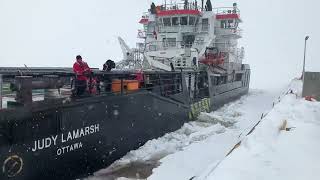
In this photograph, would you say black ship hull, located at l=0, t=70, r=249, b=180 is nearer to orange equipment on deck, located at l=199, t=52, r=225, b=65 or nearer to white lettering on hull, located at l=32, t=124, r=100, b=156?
white lettering on hull, located at l=32, t=124, r=100, b=156

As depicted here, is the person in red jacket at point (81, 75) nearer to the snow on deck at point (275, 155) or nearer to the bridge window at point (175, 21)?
the snow on deck at point (275, 155)

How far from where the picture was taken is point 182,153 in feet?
32.9

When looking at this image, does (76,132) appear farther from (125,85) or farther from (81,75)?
(125,85)

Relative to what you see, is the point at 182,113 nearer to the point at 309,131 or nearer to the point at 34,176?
the point at 309,131

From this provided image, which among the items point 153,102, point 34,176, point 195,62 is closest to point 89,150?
point 34,176

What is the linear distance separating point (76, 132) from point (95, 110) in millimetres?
777

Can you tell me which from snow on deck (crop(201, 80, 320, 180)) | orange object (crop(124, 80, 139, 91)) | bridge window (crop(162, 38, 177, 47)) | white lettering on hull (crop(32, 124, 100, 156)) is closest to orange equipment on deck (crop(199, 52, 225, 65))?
bridge window (crop(162, 38, 177, 47))

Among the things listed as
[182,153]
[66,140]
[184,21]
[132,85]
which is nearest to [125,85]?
[132,85]

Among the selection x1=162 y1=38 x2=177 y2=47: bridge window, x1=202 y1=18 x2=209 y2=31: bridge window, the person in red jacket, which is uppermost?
x1=202 y1=18 x2=209 y2=31: bridge window

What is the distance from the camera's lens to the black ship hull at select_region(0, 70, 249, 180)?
20.8ft

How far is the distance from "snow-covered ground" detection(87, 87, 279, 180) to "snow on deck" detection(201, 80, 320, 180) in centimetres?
76

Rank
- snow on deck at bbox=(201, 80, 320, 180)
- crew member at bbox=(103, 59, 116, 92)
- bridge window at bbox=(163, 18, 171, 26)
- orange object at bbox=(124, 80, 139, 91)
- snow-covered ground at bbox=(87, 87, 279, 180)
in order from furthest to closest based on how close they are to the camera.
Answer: bridge window at bbox=(163, 18, 171, 26) → orange object at bbox=(124, 80, 139, 91) → crew member at bbox=(103, 59, 116, 92) → snow-covered ground at bbox=(87, 87, 279, 180) → snow on deck at bbox=(201, 80, 320, 180)

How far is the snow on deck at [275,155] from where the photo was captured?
5.14 meters

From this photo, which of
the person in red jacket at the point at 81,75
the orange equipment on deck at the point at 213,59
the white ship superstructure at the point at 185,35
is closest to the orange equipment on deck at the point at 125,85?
the person in red jacket at the point at 81,75
